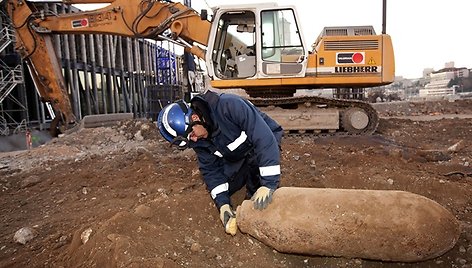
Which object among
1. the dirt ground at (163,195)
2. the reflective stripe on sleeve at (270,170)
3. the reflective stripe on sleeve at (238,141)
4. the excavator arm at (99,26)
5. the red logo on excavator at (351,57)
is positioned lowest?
the dirt ground at (163,195)

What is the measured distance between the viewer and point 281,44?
8.01 meters

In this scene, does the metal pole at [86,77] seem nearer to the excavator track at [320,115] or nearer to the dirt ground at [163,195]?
the dirt ground at [163,195]

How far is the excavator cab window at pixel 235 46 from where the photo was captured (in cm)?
811

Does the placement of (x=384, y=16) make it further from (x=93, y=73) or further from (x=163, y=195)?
(x=93, y=73)

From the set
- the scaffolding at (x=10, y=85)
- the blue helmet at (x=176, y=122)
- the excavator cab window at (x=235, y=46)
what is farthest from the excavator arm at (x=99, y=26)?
the scaffolding at (x=10, y=85)

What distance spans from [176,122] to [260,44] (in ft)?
16.3

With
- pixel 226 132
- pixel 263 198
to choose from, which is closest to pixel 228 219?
pixel 263 198

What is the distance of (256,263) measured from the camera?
309 cm

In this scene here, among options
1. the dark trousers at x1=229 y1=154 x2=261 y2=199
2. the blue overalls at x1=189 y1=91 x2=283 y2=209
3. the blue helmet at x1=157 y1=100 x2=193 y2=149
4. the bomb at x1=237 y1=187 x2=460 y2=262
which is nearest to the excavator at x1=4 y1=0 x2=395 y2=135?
the dark trousers at x1=229 y1=154 x2=261 y2=199

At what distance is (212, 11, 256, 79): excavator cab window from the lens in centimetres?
811

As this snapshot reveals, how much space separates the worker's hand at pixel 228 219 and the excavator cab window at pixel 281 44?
4.84 meters

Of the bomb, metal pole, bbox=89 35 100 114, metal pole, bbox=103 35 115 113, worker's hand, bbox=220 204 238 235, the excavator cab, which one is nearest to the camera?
the bomb

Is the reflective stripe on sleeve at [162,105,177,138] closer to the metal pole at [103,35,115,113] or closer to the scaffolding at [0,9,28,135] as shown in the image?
the scaffolding at [0,9,28,135]

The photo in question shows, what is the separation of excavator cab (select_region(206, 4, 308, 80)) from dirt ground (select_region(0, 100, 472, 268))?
1489 mm
